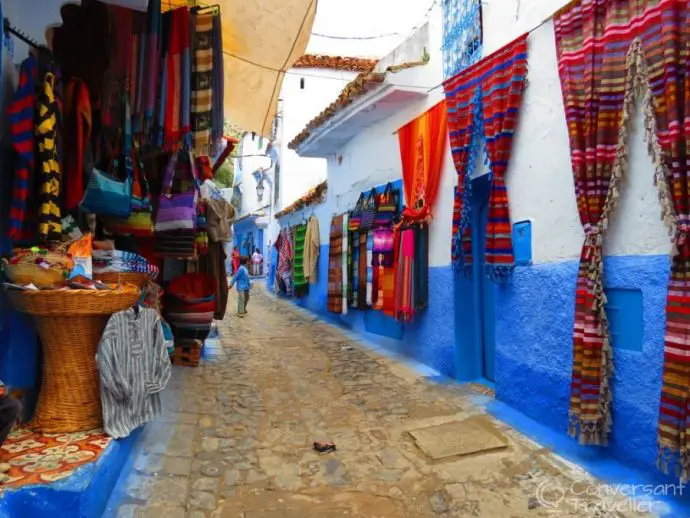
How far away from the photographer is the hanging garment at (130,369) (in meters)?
3.02

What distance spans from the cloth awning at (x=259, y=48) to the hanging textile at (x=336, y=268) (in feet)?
11.1

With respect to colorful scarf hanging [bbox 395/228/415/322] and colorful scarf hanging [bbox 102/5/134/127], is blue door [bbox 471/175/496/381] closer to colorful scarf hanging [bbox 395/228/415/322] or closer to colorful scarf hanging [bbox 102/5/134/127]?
colorful scarf hanging [bbox 395/228/415/322]

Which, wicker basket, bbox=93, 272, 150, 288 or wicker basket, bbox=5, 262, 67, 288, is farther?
wicker basket, bbox=93, 272, 150, 288

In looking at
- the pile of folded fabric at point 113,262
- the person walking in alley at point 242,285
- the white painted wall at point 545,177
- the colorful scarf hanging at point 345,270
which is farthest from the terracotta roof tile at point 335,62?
the pile of folded fabric at point 113,262

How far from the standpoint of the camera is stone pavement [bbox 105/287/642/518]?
2967 millimetres

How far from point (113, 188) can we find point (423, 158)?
3929 millimetres

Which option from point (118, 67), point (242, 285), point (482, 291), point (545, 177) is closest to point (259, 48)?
point (118, 67)

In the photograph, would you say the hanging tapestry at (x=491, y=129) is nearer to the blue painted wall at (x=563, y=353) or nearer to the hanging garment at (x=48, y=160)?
the blue painted wall at (x=563, y=353)

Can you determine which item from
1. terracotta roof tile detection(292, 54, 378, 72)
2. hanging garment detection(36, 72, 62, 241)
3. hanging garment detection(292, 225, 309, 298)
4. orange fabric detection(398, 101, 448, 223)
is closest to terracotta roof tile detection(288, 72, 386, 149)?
orange fabric detection(398, 101, 448, 223)

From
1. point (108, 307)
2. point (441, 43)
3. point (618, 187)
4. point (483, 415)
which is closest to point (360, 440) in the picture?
point (483, 415)

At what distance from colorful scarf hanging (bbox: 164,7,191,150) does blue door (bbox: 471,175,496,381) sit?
3242mm

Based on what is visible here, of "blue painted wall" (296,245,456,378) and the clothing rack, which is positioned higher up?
the clothing rack

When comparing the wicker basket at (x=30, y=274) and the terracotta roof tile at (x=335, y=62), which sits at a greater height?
the terracotta roof tile at (x=335, y=62)

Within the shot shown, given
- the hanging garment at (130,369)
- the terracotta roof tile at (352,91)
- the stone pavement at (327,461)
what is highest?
the terracotta roof tile at (352,91)
